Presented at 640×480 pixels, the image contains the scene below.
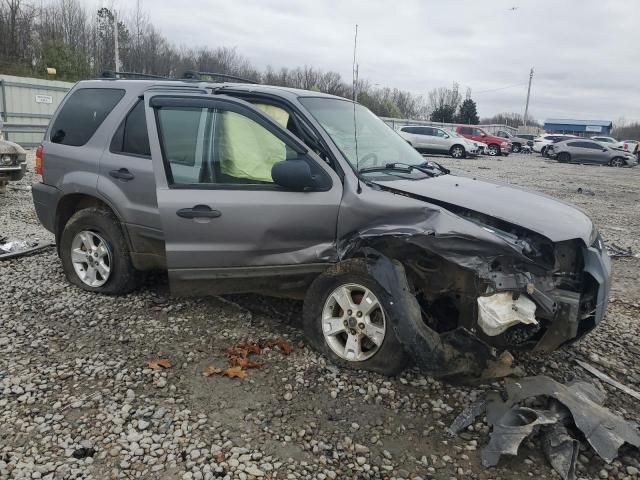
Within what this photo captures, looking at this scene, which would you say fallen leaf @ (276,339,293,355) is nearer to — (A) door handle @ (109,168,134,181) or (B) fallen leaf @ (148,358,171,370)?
(B) fallen leaf @ (148,358,171,370)

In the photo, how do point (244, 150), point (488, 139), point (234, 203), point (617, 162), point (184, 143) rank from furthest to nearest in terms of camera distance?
point (488, 139), point (617, 162), point (184, 143), point (244, 150), point (234, 203)

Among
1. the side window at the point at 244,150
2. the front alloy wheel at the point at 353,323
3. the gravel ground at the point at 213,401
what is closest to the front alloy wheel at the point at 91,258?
the gravel ground at the point at 213,401

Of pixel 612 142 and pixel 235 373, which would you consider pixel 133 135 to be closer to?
pixel 235 373

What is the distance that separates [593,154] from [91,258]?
31.2 metres

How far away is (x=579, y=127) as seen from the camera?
251 feet

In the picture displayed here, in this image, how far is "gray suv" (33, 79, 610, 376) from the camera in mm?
3166

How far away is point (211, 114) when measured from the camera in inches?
156

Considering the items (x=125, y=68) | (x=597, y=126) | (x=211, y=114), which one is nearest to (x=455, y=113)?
(x=597, y=126)

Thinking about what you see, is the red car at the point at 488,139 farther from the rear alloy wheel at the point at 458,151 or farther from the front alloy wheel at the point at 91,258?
the front alloy wheel at the point at 91,258

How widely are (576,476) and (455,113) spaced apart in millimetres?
67391

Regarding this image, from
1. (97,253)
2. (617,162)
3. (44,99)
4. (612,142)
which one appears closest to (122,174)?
(97,253)

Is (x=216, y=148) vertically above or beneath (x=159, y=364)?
above

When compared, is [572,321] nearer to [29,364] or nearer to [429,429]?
[429,429]

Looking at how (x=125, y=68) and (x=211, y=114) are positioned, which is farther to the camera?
(x=125, y=68)
